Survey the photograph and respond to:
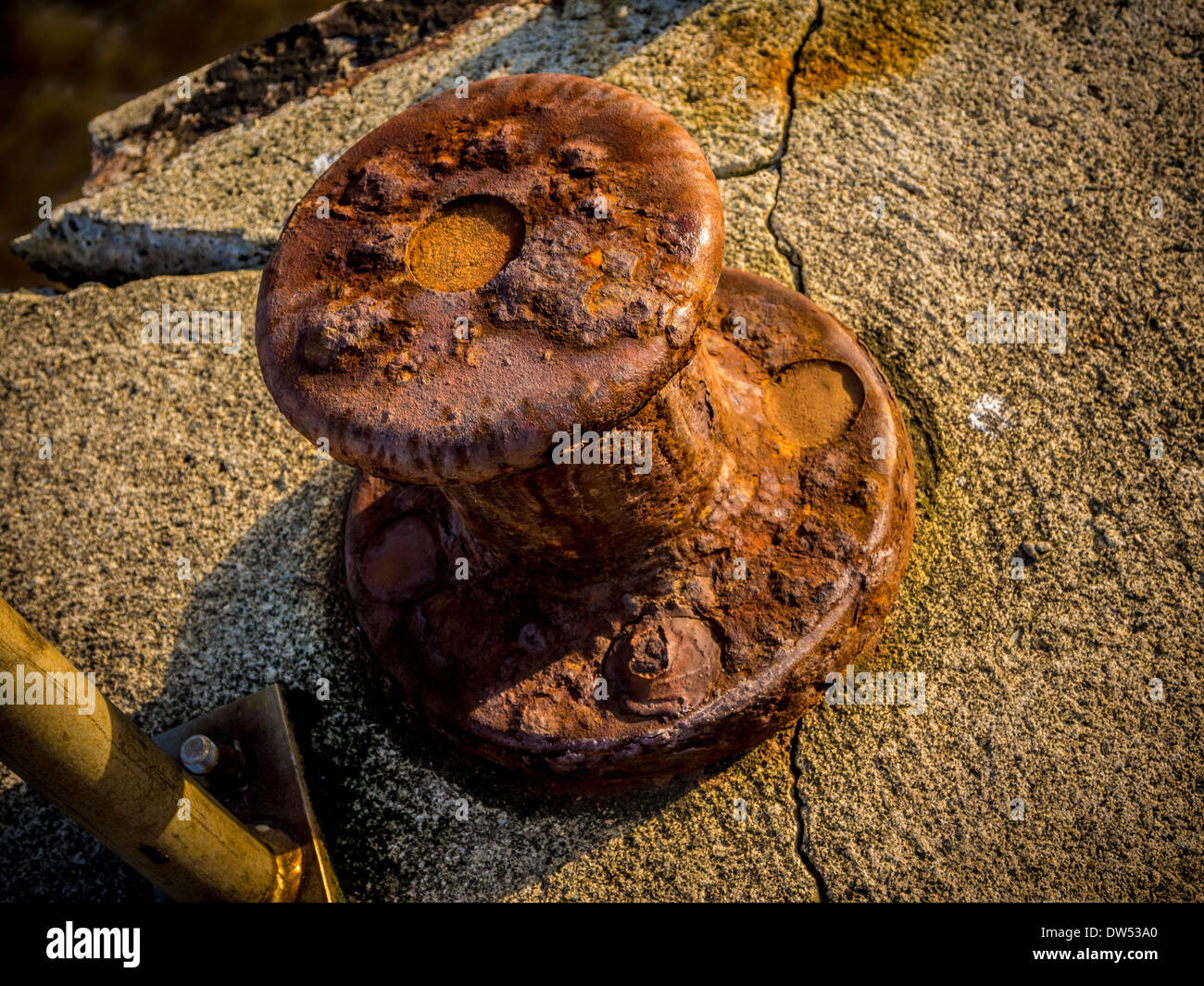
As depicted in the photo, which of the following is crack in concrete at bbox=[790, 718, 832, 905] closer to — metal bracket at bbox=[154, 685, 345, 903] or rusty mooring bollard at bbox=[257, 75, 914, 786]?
rusty mooring bollard at bbox=[257, 75, 914, 786]

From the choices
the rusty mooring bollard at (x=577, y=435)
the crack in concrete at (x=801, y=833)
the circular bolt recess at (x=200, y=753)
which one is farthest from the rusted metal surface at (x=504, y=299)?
the crack in concrete at (x=801, y=833)

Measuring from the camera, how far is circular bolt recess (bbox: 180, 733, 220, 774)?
171 centimetres

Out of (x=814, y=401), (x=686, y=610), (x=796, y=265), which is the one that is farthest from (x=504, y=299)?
(x=796, y=265)

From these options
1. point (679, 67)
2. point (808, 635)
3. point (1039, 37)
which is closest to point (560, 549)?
point (808, 635)

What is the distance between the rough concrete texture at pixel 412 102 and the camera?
2.44m

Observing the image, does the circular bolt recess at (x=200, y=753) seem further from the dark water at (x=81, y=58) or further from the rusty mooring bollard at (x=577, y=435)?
the dark water at (x=81, y=58)

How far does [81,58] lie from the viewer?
4414 millimetres

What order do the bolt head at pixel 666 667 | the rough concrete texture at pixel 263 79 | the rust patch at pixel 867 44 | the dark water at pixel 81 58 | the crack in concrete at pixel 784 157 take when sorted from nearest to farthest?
the bolt head at pixel 666 667 → the crack in concrete at pixel 784 157 → the rust patch at pixel 867 44 → the rough concrete texture at pixel 263 79 → the dark water at pixel 81 58

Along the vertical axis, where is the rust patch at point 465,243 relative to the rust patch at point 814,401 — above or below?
above

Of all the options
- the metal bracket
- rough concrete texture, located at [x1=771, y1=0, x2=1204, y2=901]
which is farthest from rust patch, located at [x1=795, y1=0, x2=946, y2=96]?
the metal bracket

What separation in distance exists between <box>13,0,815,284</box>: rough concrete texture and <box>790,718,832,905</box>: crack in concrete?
4.86 ft

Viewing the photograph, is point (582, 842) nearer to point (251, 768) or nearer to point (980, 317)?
point (251, 768)

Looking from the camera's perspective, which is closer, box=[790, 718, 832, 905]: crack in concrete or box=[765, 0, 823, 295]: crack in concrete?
box=[790, 718, 832, 905]: crack in concrete

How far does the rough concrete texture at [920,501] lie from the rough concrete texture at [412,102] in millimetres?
17
